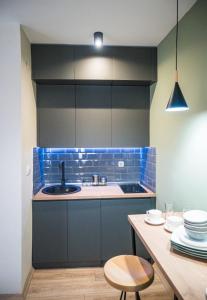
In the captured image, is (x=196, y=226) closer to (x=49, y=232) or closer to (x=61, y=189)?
(x=49, y=232)

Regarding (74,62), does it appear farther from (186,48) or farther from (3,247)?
(3,247)

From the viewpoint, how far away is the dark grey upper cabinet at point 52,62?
2.56 metres

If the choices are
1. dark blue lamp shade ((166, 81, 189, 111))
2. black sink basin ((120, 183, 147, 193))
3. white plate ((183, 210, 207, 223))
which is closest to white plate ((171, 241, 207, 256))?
white plate ((183, 210, 207, 223))

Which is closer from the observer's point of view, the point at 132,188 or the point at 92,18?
the point at 92,18

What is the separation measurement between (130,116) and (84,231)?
1536 millimetres

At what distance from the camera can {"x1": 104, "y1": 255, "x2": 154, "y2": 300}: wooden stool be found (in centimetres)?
140

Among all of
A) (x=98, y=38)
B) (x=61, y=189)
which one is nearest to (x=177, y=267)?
(x=61, y=189)

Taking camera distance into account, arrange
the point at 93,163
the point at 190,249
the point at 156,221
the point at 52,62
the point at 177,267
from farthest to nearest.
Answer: the point at 93,163 < the point at 52,62 < the point at 156,221 < the point at 190,249 < the point at 177,267

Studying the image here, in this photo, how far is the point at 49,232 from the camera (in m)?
2.58

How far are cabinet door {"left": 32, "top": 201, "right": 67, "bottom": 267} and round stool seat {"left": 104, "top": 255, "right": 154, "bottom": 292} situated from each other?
1.10 metres

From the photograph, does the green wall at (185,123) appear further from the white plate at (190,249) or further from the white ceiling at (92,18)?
the white plate at (190,249)

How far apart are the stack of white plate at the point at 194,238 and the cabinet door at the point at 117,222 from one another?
1.31m

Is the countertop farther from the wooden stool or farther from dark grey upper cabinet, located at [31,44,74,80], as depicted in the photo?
dark grey upper cabinet, located at [31,44,74,80]

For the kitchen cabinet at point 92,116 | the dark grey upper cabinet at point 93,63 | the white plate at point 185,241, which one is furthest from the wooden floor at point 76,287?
the dark grey upper cabinet at point 93,63
